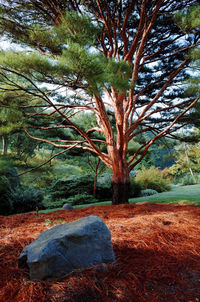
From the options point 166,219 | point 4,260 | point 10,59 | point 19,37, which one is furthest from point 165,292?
point 19,37

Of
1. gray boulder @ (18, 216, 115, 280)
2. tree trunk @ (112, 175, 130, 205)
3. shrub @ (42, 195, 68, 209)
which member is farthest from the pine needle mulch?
shrub @ (42, 195, 68, 209)

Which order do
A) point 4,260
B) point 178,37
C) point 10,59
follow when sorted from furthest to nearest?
1. point 178,37
2. point 10,59
3. point 4,260

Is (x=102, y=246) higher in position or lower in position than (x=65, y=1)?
lower

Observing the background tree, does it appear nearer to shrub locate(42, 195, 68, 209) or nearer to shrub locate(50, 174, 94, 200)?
shrub locate(42, 195, 68, 209)

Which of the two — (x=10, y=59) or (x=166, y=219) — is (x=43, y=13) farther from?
(x=166, y=219)

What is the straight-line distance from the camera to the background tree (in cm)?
290

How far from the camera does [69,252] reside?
42.9 inches

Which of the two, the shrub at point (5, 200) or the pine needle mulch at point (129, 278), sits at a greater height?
the shrub at point (5, 200)

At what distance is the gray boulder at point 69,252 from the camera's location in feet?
3.34

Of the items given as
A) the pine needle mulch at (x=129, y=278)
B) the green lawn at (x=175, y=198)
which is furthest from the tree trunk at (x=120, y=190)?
the pine needle mulch at (x=129, y=278)

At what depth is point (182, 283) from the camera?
3.28 feet

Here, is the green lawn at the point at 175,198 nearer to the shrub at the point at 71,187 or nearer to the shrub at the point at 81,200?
the shrub at the point at 81,200

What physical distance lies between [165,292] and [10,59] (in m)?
3.23

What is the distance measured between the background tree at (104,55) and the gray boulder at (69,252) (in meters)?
2.03
